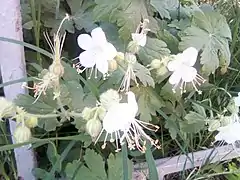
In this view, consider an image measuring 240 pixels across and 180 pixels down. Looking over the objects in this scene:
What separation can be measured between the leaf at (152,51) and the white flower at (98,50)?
0.72ft

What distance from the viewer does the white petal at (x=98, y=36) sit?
3.14 ft

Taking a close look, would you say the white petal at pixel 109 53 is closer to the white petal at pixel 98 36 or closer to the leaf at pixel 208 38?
the white petal at pixel 98 36

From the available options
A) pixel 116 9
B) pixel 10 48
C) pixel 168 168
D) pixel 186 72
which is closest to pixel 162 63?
pixel 186 72

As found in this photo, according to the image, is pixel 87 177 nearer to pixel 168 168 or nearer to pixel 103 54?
pixel 168 168

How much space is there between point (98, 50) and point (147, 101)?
0.90ft

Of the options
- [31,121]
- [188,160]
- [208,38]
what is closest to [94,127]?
[31,121]

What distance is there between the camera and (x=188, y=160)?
1.38 m

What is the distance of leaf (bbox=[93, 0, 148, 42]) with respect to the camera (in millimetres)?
1146

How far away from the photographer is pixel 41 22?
4.27 feet

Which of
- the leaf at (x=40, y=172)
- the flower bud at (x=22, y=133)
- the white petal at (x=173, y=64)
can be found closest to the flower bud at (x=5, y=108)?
the flower bud at (x=22, y=133)

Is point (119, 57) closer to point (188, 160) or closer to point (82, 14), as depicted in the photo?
point (82, 14)

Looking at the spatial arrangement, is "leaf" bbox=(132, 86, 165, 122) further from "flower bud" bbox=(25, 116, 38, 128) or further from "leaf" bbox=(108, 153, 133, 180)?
"flower bud" bbox=(25, 116, 38, 128)

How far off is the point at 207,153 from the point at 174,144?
81 millimetres

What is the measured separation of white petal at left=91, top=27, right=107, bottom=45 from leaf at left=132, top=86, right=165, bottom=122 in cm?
27
